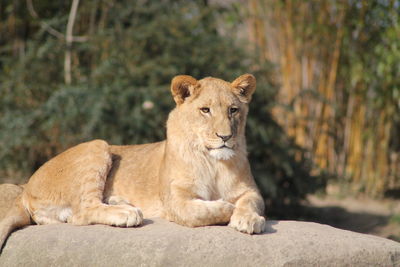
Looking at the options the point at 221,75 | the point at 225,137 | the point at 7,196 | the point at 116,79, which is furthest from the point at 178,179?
the point at 221,75

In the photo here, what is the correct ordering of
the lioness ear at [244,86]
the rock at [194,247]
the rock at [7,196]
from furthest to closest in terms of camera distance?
1. the rock at [7,196]
2. the lioness ear at [244,86]
3. the rock at [194,247]

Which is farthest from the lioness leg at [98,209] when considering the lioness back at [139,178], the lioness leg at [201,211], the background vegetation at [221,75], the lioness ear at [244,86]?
the background vegetation at [221,75]

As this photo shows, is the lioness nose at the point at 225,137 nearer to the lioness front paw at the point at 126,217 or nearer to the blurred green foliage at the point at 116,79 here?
the lioness front paw at the point at 126,217

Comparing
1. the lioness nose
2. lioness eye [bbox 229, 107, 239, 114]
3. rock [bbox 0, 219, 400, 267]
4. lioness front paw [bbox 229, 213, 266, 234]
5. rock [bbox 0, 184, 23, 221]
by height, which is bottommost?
rock [bbox 0, 184, 23, 221]

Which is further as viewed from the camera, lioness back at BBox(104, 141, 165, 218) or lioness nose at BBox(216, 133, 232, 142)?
lioness back at BBox(104, 141, 165, 218)

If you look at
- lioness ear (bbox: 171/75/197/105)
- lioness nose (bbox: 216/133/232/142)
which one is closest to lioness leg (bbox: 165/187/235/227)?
lioness nose (bbox: 216/133/232/142)

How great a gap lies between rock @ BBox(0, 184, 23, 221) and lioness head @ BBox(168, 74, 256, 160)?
1767 mm

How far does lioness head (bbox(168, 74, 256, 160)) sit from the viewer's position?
4.41 metres

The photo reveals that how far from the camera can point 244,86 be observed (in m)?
4.79

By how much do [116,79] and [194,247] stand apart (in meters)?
5.03

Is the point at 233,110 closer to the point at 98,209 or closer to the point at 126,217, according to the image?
the point at 126,217

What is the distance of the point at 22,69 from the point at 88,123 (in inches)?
71.3

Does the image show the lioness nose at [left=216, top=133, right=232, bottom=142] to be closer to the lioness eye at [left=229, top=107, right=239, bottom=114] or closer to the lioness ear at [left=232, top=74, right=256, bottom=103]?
the lioness eye at [left=229, top=107, right=239, bottom=114]

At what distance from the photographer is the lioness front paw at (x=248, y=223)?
4.20 m
